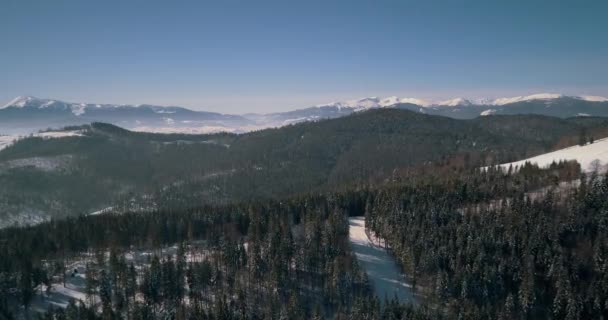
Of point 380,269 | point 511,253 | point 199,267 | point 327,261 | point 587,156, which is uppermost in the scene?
point 587,156

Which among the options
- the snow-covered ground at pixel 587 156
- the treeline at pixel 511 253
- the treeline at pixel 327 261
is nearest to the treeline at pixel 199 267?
the treeline at pixel 327 261

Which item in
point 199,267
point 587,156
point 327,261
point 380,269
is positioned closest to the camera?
point 199,267

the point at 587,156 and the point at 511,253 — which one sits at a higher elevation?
the point at 587,156

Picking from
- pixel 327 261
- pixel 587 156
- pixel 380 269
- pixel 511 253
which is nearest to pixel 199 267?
pixel 327 261

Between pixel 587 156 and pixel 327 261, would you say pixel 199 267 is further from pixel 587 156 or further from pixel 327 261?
pixel 587 156

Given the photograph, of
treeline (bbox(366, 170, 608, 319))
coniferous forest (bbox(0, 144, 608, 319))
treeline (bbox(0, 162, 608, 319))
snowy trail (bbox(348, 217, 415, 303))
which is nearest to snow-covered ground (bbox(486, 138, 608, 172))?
treeline (bbox(0, 162, 608, 319))

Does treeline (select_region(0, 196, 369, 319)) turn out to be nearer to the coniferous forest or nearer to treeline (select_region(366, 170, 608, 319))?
the coniferous forest

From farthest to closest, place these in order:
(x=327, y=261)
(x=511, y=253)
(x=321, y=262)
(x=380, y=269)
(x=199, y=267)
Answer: (x=380, y=269) < (x=321, y=262) < (x=511, y=253) < (x=327, y=261) < (x=199, y=267)

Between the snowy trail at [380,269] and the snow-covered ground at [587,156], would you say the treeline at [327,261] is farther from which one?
the snow-covered ground at [587,156]
